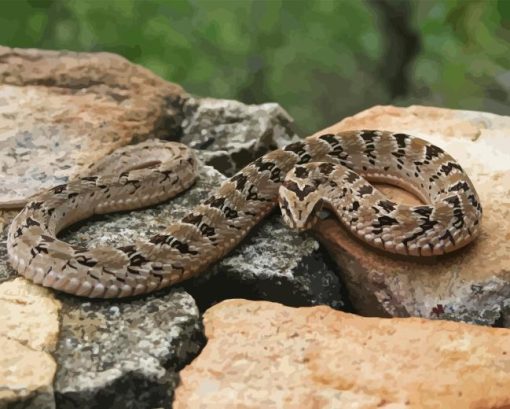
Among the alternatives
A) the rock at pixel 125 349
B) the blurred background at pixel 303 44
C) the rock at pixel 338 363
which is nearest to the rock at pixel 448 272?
the rock at pixel 338 363

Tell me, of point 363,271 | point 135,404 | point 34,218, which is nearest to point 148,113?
point 34,218

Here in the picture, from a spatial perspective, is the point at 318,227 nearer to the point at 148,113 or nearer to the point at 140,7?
the point at 148,113

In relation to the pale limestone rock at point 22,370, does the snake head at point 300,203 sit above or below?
above

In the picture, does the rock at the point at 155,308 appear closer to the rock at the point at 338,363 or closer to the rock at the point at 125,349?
the rock at the point at 125,349

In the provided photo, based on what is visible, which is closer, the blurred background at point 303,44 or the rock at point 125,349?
the rock at point 125,349

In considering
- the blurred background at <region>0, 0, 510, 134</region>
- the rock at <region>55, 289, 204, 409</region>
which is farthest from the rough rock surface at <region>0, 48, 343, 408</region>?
the blurred background at <region>0, 0, 510, 134</region>

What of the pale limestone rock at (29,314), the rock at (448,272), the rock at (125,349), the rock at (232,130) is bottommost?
the pale limestone rock at (29,314)
